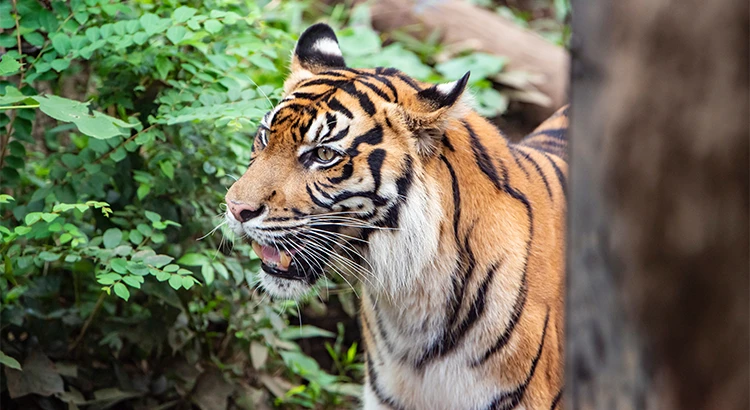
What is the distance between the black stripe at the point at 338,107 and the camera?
2.65 meters

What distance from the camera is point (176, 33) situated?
2.89 meters

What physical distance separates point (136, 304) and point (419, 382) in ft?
4.55

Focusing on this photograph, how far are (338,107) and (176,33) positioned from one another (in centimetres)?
70

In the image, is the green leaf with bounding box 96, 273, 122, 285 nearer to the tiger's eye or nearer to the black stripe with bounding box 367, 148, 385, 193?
the tiger's eye

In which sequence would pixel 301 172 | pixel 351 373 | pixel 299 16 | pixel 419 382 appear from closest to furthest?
pixel 301 172 → pixel 419 382 → pixel 351 373 → pixel 299 16

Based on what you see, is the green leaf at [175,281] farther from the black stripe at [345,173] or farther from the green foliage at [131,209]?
the black stripe at [345,173]

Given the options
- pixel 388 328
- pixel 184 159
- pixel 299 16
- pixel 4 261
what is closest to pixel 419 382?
pixel 388 328

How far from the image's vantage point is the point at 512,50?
6691mm

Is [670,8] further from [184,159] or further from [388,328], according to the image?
[184,159]

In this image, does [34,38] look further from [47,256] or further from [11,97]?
[47,256]

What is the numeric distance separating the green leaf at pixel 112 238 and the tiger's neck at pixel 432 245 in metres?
0.92

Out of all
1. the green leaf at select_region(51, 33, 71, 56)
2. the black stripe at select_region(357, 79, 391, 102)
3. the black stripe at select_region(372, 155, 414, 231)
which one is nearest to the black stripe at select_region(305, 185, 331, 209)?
the black stripe at select_region(372, 155, 414, 231)

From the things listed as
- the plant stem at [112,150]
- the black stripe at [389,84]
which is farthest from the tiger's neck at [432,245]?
the plant stem at [112,150]

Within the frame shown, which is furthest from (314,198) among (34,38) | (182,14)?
(34,38)
